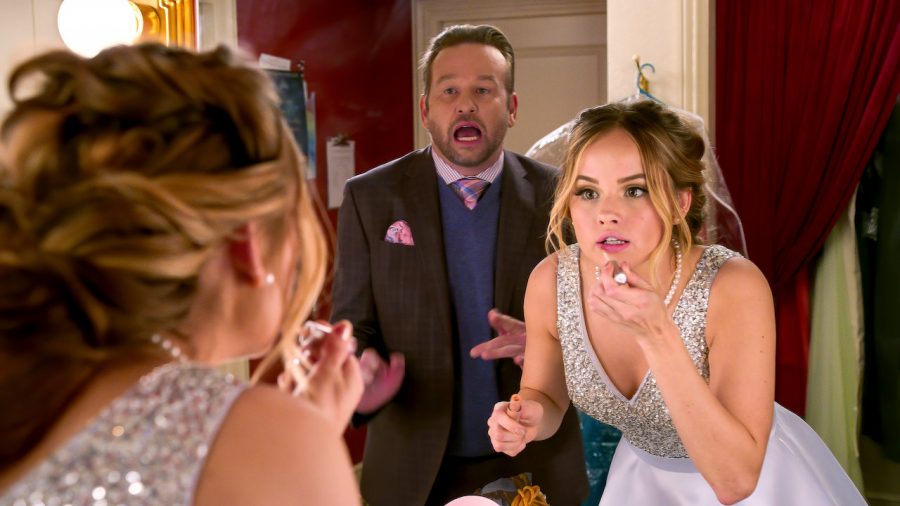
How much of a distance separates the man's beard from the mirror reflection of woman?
1.24 meters

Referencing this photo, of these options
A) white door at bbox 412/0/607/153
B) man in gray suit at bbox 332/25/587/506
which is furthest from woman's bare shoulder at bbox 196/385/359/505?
white door at bbox 412/0/607/153

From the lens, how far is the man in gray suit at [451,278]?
187 centimetres

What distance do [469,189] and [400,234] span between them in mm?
179

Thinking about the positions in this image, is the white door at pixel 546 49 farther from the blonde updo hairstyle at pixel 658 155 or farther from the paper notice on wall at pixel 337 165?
the blonde updo hairstyle at pixel 658 155

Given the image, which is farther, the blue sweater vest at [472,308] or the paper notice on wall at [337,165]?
the paper notice on wall at [337,165]

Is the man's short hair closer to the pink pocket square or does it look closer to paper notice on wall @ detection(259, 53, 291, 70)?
the pink pocket square

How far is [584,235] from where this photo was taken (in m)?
1.47

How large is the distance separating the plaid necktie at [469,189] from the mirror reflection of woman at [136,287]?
50.0 inches

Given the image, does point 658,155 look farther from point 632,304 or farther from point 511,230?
point 511,230

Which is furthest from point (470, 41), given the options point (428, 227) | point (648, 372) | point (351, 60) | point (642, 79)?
point (351, 60)

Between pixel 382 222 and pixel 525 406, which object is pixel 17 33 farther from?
pixel 525 406

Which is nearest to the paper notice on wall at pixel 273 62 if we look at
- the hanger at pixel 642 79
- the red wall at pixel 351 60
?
the red wall at pixel 351 60

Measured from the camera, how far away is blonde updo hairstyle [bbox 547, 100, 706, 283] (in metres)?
1.46

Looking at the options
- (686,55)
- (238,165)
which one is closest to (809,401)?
(686,55)
